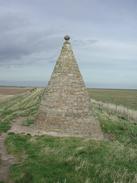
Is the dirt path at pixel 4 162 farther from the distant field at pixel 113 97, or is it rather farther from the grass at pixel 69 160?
the distant field at pixel 113 97

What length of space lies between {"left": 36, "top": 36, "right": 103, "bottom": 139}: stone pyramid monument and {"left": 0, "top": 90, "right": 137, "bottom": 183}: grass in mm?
1047

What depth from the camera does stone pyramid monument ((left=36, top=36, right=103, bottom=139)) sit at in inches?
766

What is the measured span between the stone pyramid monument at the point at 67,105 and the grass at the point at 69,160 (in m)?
1.05

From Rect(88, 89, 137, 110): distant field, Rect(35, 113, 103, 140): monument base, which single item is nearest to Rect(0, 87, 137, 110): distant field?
Rect(88, 89, 137, 110): distant field

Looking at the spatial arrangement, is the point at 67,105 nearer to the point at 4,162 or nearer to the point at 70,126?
the point at 70,126

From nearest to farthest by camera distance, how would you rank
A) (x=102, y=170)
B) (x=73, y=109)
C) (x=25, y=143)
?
1. (x=102, y=170)
2. (x=25, y=143)
3. (x=73, y=109)

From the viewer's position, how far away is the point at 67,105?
1956 cm

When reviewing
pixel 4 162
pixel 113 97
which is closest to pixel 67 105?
pixel 4 162

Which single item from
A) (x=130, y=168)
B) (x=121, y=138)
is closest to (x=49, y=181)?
(x=130, y=168)

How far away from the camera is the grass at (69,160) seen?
11.8m

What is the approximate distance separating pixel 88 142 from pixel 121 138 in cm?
378

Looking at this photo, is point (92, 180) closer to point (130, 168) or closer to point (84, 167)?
point (84, 167)

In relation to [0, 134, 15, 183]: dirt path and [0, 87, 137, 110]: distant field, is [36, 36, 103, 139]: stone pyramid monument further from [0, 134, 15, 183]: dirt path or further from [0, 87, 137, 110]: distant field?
[0, 87, 137, 110]: distant field

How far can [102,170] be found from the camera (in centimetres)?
1252
